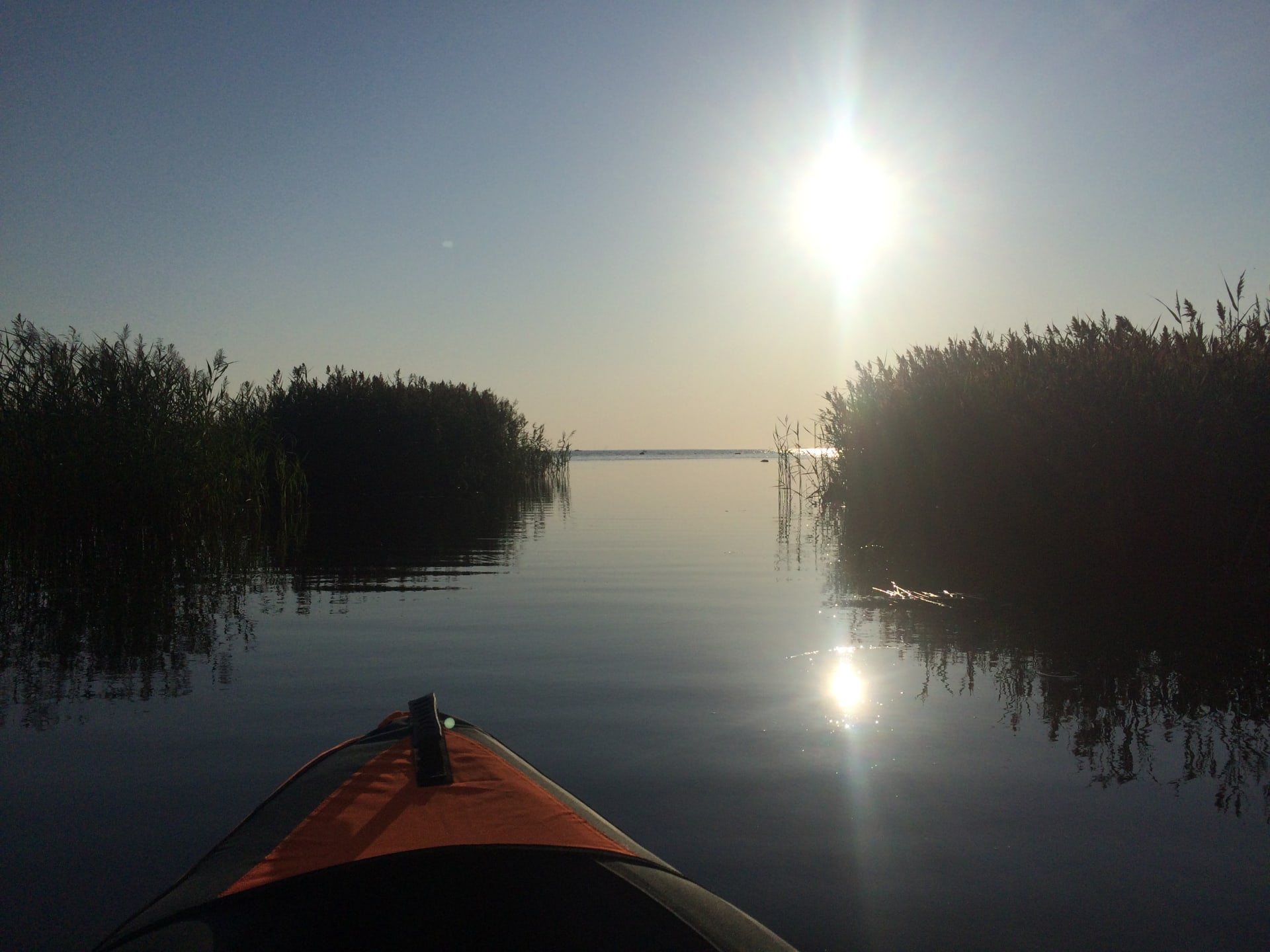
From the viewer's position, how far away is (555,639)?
21.3ft

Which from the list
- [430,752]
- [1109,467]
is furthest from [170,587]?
[1109,467]

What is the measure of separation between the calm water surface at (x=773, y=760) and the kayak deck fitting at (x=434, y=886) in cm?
81

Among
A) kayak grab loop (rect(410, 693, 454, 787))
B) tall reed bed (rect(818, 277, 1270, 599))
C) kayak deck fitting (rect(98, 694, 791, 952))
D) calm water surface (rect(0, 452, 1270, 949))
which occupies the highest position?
tall reed bed (rect(818, 277, 1270, 599))

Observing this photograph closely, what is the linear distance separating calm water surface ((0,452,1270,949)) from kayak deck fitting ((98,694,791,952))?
81 cm

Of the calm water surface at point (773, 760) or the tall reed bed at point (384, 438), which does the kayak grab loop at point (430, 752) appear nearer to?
the calm water surface at point (773, 760)

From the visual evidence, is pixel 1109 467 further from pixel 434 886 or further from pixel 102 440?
pixel 102 440

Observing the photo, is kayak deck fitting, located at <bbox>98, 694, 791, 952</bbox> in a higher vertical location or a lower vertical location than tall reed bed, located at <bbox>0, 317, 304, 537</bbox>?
lower

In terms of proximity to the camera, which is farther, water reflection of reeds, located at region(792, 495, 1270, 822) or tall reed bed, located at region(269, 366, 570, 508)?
tall reed bed, located at region(269, 366, 570, 508)

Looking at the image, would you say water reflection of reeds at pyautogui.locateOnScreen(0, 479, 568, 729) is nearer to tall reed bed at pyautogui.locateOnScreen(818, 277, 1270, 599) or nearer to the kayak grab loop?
the kayak grab loop

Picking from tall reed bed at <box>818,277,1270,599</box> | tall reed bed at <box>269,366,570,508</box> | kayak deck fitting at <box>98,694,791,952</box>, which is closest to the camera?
kayak deck fitting at <box>98,694,791,952</box>

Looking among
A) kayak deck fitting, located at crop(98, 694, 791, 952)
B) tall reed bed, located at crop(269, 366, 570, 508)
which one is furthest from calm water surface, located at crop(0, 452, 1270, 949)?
tall reed bed, located at crop(269, 366, 570, 508)

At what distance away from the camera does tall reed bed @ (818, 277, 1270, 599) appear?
8164 mm

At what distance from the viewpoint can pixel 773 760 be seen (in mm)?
3879

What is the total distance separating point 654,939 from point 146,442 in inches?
551
